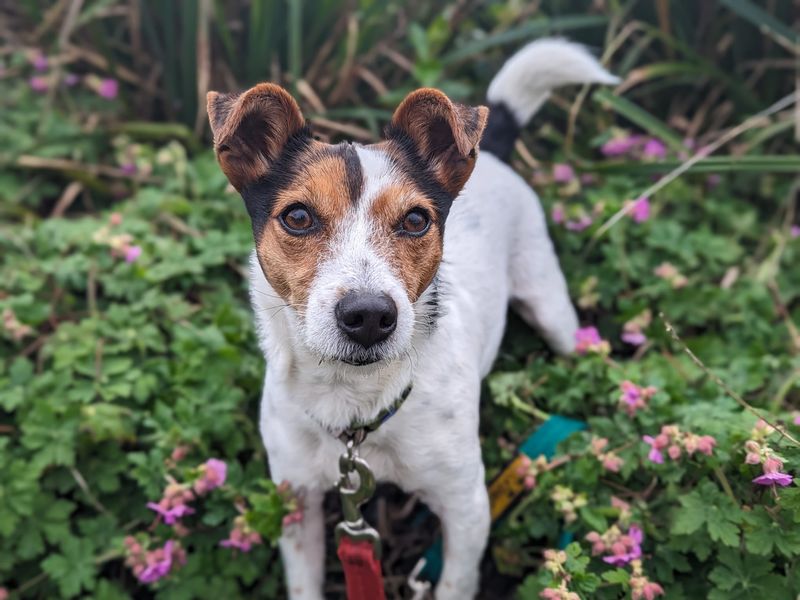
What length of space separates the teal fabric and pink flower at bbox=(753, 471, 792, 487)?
968 millimetres

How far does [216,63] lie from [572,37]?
2217mm

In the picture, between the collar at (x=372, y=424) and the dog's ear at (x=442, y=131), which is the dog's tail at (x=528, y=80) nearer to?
the dog's ear at (x=442, y=131)

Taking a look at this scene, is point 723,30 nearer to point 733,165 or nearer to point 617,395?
point 733,165

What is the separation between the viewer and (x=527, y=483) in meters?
2.90

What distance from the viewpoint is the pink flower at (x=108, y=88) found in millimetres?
4918

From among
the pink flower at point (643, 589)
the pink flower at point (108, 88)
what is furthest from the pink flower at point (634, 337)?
the pink flower at point (108, 88)

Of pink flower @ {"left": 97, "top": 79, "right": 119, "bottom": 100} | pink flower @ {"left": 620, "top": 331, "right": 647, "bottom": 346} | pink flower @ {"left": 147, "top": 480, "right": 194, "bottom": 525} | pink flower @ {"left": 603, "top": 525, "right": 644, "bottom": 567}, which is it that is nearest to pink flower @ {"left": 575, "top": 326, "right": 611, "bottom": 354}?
pink flower @ {"left": 620, "top": 331, "right": 647, "bottom": 346}

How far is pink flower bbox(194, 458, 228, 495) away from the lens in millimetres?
2891

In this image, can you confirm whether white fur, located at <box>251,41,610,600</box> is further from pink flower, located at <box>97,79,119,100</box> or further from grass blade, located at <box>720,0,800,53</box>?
pink flower, located at <box>97,79,119,100</box>

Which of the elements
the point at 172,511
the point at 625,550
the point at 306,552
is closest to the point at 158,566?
the point at 172,511

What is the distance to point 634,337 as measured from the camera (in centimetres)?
368

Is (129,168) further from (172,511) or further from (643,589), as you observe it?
(643,589)

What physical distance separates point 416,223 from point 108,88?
3.31m

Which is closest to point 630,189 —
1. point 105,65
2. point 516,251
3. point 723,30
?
point 516,251
